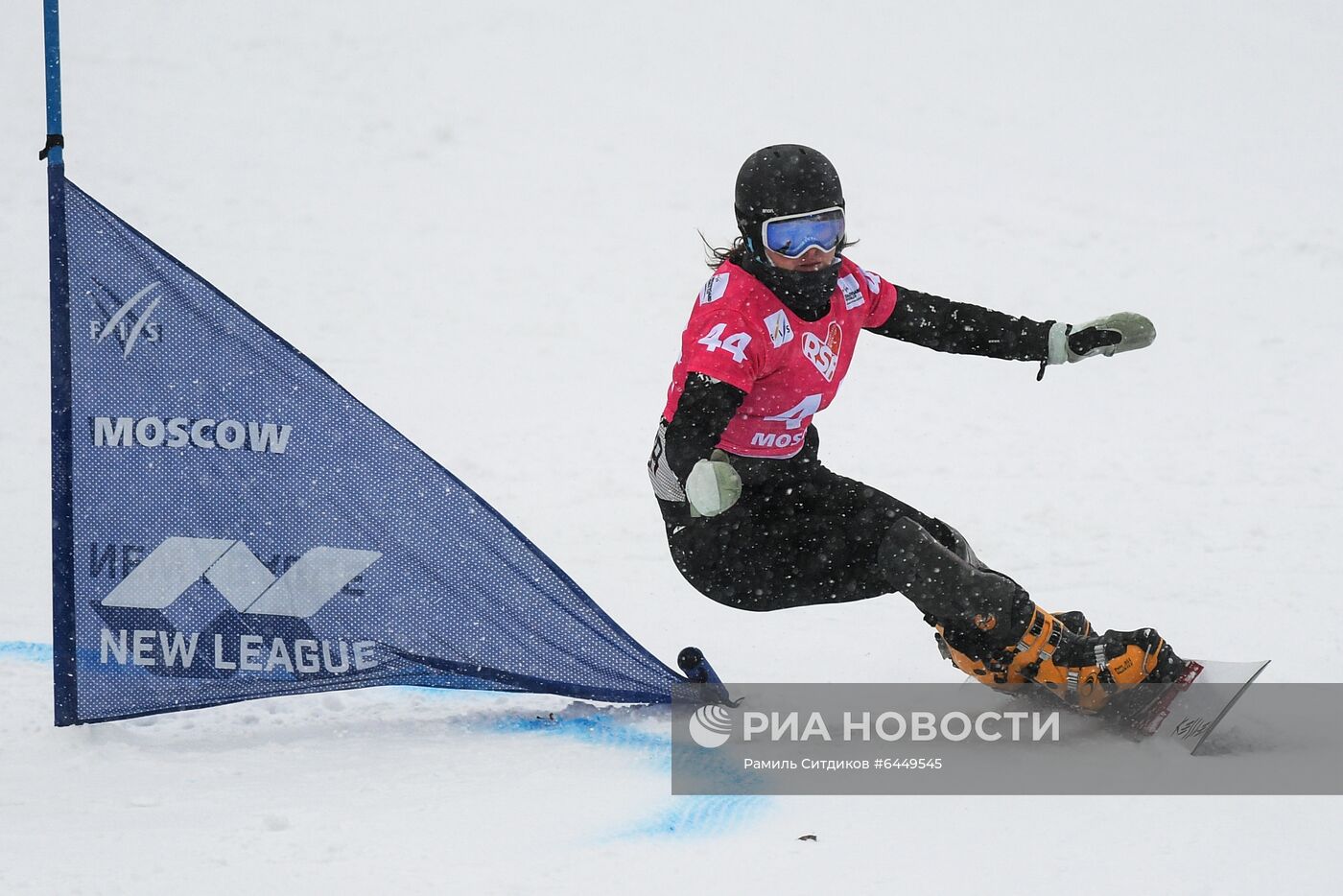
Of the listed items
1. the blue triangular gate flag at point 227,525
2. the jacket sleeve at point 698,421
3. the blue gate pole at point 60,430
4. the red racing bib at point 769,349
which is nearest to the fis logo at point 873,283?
the red racing bib at point 769,349

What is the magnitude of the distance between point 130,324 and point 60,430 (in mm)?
325

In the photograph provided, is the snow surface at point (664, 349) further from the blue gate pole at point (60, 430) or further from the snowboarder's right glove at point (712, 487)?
the snowboarder's right glove at point (712, 487)

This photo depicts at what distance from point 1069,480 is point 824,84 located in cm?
666

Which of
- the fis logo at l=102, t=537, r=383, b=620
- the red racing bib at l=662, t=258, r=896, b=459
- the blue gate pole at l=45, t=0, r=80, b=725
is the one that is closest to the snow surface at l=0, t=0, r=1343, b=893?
the blue gate pole at l=45, t=0, r=80, b=725

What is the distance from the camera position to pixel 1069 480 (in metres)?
6.84

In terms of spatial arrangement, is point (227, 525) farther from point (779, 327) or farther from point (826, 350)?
point (826, 350)

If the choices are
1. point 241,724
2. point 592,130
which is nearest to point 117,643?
point 241,724

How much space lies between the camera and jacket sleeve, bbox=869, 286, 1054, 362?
13.6 ft

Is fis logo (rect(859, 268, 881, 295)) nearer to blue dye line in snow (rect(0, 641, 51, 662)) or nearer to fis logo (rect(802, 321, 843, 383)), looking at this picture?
fis logo (rect(802, 321, 843, 383))

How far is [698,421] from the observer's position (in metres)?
3.54

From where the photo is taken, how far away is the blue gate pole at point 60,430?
381cm

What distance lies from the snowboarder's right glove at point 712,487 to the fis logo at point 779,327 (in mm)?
449

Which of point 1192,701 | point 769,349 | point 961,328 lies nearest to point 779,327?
point 769,349

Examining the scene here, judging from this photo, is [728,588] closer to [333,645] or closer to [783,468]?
[783,468]
